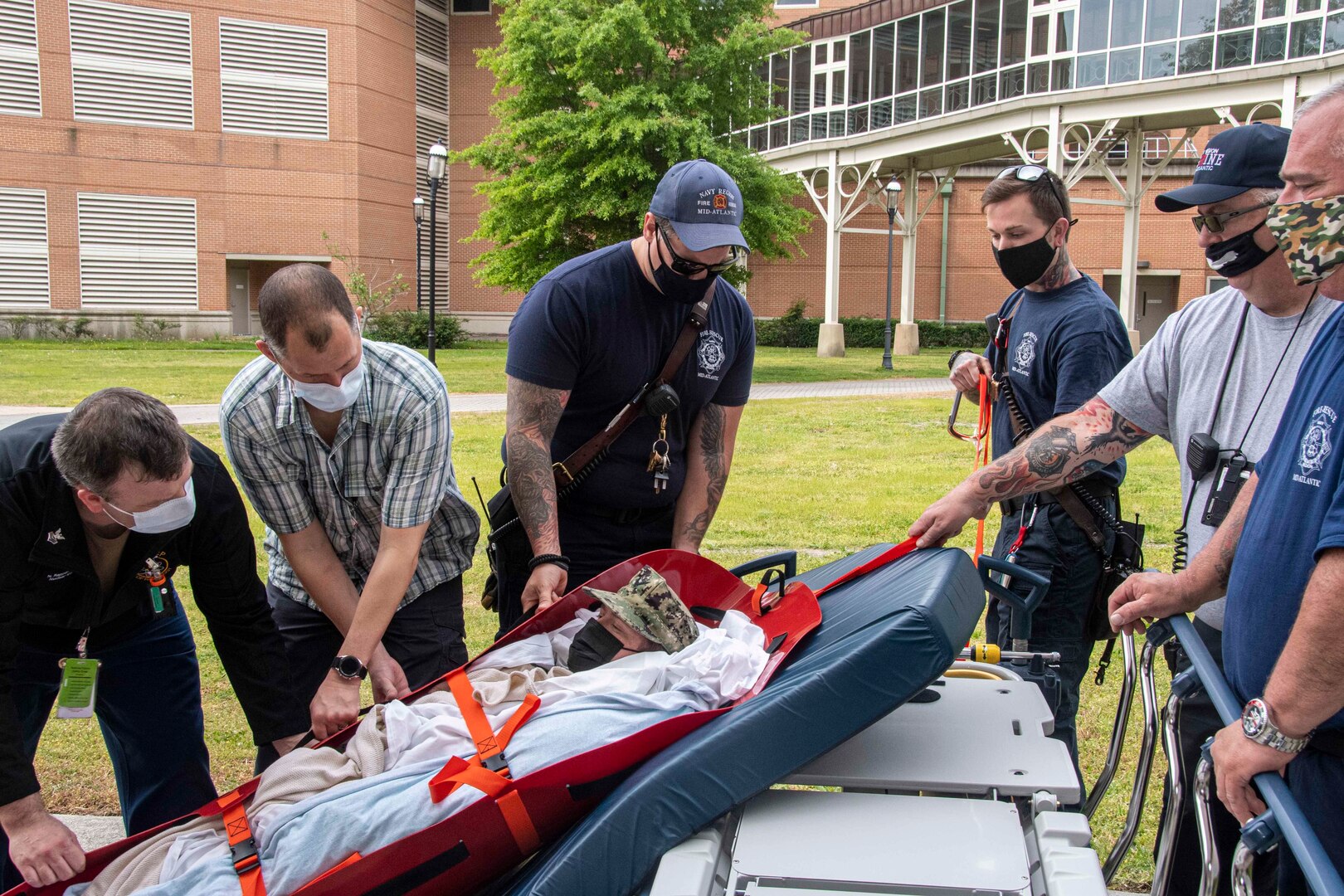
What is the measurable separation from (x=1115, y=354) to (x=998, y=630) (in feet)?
3.46

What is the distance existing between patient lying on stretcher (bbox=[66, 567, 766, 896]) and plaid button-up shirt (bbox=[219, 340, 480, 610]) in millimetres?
621

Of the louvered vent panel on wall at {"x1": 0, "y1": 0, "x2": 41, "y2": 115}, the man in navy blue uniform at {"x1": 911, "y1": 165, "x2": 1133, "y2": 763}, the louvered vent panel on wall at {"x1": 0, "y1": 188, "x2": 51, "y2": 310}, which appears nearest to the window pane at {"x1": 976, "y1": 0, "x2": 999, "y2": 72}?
the man in navy blue uniform at {"x1": 911, "y1": 165, "x2": 1133, "y2": 763}

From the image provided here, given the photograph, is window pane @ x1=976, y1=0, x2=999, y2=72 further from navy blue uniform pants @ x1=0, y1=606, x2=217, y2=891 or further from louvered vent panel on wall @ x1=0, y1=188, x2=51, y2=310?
louvered vent panel on wall @ x1=0, y1=188, x2=51, y2=310

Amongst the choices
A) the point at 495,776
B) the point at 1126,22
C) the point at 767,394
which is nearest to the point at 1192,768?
the point at 495,776

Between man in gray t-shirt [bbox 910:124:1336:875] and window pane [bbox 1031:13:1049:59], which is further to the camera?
window pane [bbox 1031:13:1049:59]

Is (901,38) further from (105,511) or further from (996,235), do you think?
(105,511)

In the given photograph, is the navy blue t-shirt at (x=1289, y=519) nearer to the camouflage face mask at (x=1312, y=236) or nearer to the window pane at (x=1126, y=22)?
the camouflage face mask at (x=1312, y=236)

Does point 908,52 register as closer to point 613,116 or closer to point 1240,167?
point 613,116

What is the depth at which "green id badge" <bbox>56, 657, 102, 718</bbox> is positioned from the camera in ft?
9.32

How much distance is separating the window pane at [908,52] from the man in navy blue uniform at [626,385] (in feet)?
89.1

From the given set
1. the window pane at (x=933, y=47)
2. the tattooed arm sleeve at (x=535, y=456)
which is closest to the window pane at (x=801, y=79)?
the window pane at (x=933, y=47)

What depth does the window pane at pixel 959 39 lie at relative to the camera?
87.4ft

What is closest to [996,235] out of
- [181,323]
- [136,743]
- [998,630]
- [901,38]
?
[998,630]

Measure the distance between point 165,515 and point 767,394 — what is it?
16588 millimetres
